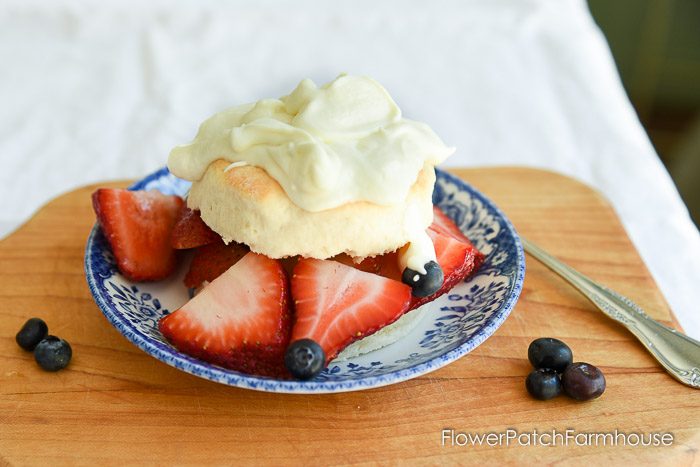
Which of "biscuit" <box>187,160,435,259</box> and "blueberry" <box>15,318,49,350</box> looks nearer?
"biscuit" <box>187,160,435,259</box>

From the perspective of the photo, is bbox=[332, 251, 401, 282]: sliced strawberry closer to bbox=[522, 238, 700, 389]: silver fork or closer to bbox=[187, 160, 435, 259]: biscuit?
bbox=[187, 160, 435, 259]: biscuit

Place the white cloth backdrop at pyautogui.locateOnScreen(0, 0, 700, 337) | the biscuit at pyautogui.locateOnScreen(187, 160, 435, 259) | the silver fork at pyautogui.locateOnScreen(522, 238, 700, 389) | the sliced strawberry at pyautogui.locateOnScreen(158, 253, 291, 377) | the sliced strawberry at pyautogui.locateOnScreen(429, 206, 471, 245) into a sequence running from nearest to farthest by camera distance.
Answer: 1. the sliced strawberry at pyautogui.locateOnScreen(158, 253, 291, 377)
2. the biscuit at pyautogui.locateOnScreen(187, 160, 435, 259)
3. the silver fork at pyautogui.locateOnScreen(522, 238, 700, 389)
4. the sliced strawberry at pyautogui.locateOnScreen(429, 206, 471, 245)
5. the white cloth backdrop at pyautogui.locateOnScreen(0, 0, 700, 337)

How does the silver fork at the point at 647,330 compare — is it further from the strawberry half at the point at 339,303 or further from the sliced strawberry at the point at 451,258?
the strawberry half at the point at 339,303

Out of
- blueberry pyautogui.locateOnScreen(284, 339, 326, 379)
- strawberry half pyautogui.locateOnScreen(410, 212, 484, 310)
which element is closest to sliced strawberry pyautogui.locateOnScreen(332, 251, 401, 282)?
strawberry half pyautogui.locateOnScreen(410, 212, 484, 310)

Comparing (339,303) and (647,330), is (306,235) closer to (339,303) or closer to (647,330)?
(339,303)

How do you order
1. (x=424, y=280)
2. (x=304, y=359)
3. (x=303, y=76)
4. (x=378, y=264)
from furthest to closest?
(x=303, y=76) < (x=378, y=264) < (x=424, y=280) < (x=304, y=359)

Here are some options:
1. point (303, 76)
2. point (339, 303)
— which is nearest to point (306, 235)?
point (339, 303)
